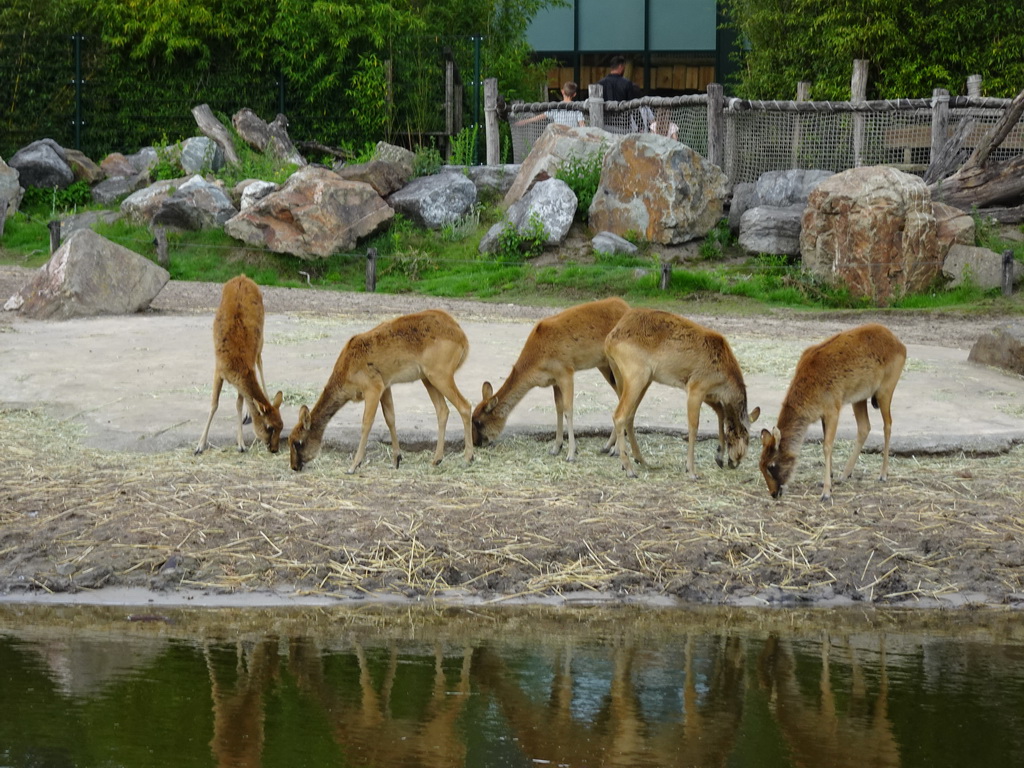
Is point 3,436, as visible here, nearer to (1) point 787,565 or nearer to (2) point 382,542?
(2) point 382,542

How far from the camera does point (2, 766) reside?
4555 mm

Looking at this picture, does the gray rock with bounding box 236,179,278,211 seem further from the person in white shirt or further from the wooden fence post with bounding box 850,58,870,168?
the wooden fence post with bounding box 850,58,870,168

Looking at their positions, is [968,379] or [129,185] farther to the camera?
[129,185]

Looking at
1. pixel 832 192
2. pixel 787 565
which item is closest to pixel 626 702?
pixel 787 565

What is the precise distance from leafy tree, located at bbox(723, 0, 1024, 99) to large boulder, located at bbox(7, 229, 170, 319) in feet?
55.3

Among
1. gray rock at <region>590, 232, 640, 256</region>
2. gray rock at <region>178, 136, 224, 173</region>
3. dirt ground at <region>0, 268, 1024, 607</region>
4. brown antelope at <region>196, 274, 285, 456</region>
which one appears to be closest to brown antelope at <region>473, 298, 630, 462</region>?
dirt ground at <region>0, 268, 1024, 607</region>

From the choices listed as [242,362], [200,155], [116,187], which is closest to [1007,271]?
[242,362]

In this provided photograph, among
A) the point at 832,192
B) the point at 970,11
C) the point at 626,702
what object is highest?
the point at 970,11

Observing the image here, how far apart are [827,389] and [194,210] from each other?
16009mm

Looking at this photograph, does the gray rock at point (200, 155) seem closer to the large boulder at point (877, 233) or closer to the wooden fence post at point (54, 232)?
the wooden fence post at point (54, 232)

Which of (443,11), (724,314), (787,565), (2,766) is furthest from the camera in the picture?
(443,11)

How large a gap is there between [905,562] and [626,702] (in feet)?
8.37

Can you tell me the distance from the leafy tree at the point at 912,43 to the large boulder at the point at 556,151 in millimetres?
7267

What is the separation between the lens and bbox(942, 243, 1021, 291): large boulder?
63.6 feet
